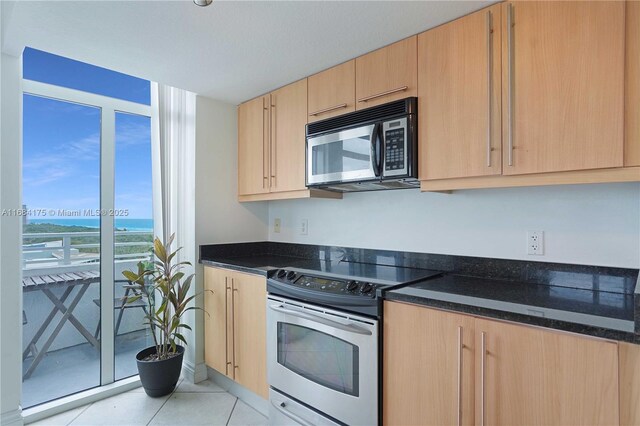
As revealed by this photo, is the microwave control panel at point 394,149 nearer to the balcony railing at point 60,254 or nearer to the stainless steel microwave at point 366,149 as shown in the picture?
the stainless steel microwave at point 366,149

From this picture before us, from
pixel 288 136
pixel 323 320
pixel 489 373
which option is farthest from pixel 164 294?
pixel 489 373

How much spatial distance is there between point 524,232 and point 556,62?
0.79 m

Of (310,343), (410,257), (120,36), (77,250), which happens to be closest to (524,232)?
(410,257)

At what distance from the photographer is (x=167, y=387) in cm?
245

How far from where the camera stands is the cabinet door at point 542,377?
105 cm

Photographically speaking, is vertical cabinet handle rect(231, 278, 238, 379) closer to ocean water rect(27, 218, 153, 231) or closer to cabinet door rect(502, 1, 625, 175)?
ocean water rect(27, 218, 153, 231)

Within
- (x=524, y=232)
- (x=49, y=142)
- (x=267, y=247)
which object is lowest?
(x=267, y=247)

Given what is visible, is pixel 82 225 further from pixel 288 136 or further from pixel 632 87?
pixel 632 87

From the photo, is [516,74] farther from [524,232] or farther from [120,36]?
[120,36]

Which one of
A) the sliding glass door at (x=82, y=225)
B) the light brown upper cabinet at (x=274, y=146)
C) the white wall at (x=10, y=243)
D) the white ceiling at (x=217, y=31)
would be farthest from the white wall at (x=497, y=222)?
the white wall at (x=10, y=243)

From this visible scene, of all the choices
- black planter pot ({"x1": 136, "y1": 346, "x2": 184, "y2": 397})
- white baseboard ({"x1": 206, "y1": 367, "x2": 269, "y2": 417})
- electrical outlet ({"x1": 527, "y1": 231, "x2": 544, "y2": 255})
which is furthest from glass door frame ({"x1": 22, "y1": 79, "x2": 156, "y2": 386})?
electrical outlet ({"x1": 527, "y1": 231, "x2": 544, "y2": 255})

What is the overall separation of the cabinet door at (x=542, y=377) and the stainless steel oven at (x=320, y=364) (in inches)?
18.9

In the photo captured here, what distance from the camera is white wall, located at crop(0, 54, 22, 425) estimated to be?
202 centimetres

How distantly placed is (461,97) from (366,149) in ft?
1.78
